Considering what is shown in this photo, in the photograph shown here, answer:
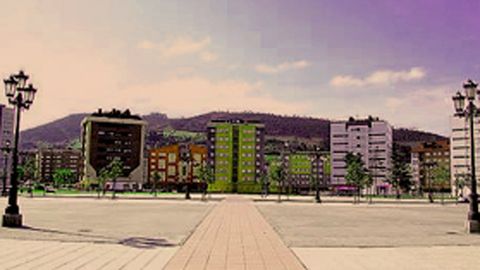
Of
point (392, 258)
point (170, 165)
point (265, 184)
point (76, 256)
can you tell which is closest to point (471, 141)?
point (392, 258)

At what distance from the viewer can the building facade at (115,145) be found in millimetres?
133250

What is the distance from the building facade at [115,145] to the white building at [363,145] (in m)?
67.9

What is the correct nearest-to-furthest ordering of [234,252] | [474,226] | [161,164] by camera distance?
[234,252], [474,226], [161,164]

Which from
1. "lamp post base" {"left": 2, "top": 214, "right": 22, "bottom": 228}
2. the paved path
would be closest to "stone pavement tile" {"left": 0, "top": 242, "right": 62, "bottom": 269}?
the paved path

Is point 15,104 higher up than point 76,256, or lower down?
higher up

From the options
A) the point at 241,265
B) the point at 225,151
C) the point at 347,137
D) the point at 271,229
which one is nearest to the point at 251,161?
the point at 225,151

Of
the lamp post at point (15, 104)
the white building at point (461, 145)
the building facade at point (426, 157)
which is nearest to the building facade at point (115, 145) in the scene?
the white building at point (461, 145)

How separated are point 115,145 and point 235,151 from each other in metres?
36.5

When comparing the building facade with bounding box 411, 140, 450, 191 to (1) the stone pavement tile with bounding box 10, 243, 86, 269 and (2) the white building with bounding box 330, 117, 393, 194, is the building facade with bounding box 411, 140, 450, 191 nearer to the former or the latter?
(2) the white building with bounding box 330, 117, 393, 194

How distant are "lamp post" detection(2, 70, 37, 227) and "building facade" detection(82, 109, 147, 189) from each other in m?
114

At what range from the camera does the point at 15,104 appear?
2016 cm

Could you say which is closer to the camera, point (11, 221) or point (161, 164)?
point (11, 221)

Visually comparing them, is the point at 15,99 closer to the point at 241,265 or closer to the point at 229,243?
the point at 229,243

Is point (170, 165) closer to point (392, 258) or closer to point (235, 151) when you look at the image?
point (235, 151)
